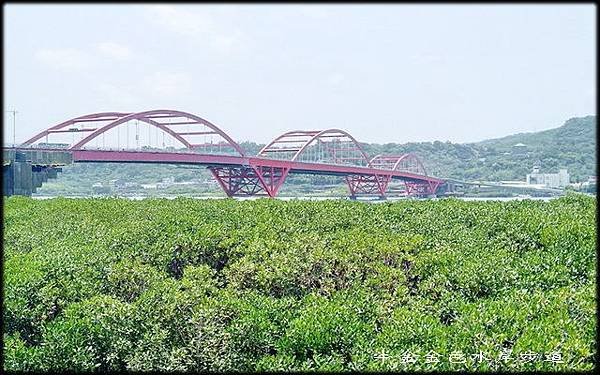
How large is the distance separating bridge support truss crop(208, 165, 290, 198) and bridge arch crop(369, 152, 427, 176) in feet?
75.6

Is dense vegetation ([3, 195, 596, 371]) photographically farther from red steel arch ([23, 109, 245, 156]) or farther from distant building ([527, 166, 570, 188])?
distant building ([527, 166, 570, 188])

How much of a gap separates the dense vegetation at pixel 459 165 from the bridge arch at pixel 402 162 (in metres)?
6.45

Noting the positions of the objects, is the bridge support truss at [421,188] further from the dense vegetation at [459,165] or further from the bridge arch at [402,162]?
the dense vegetation at [459,165]

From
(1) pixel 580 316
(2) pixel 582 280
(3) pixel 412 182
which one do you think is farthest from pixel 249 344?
(3) pixel 412 182

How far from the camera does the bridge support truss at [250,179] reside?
41.3 m

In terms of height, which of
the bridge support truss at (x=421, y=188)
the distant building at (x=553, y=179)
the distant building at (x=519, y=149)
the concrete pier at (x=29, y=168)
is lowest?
the bridge support truss at (x=421, y=188)

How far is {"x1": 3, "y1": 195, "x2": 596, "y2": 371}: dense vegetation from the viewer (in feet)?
15.9

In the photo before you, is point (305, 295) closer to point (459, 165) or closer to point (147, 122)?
point (147, 122)

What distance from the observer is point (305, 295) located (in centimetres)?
663

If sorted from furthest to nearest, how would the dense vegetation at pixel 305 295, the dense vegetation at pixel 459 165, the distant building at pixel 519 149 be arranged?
the distant building at pixel 519 149
the dense vegetation at pixel 459 165
the dense vegetation at pixel 305 295

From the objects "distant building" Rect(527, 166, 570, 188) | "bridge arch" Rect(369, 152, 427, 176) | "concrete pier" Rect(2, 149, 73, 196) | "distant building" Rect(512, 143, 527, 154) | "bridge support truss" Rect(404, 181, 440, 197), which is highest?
"distant building" Rect(512, 143, 527, 154)

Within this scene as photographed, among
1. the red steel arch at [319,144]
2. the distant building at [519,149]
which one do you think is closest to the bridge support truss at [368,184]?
the red steel arch at [319,144]

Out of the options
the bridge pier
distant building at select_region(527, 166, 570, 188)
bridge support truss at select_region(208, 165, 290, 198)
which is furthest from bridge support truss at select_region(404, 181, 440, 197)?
the bridge pier

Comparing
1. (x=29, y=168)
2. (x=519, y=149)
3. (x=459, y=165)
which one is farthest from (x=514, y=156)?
(x=29, y=168)
